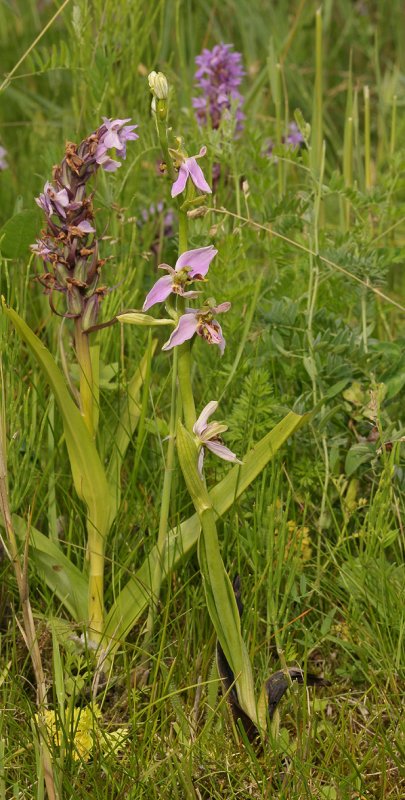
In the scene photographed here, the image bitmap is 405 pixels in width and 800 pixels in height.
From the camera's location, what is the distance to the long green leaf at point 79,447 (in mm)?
1490

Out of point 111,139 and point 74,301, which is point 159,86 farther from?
point 74,301

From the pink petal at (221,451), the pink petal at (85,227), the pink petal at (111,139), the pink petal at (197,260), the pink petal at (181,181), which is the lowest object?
the pink petal at (221,451)

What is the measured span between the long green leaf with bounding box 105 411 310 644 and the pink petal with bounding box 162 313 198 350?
0.69ft

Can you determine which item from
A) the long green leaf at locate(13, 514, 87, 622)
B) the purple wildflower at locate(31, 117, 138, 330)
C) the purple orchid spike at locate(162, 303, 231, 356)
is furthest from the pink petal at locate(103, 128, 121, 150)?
the long green leaf at locate(13, 514, 87, 622)

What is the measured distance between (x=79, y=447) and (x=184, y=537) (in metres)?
0.23

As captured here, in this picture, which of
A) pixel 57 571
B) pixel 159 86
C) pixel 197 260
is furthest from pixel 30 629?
pixel 159 86

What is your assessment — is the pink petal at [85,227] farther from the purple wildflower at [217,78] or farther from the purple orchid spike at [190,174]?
the purple wildflower at [217,78]

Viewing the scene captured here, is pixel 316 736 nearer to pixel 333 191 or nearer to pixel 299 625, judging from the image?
pixel 299 625

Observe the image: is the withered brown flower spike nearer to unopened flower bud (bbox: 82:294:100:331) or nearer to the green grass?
the green grass

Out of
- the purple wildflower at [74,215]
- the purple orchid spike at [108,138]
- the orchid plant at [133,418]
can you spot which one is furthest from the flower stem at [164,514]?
the purple orchid spike at [108,138]

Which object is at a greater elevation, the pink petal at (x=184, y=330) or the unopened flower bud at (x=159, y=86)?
the unopened flower bud at (x=159, y=86)

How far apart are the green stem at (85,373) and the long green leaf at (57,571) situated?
0.22m

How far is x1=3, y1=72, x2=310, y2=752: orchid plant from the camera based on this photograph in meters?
1.40

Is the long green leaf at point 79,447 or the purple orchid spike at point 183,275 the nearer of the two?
the purple orchid spike at point 183,275
